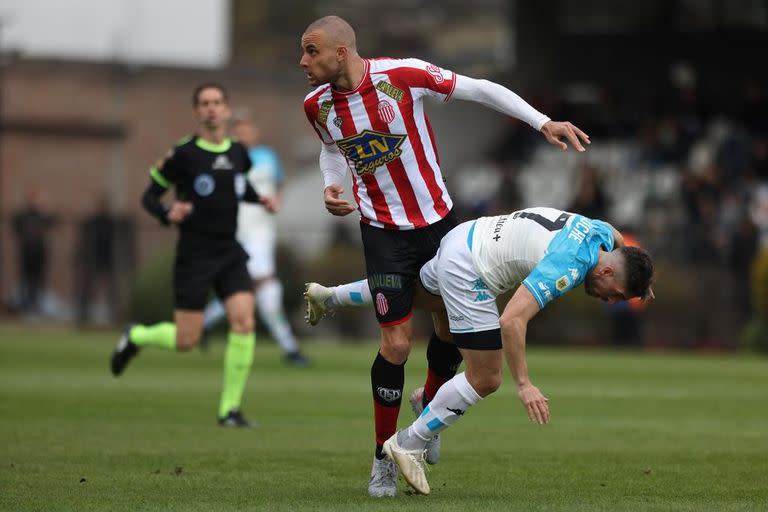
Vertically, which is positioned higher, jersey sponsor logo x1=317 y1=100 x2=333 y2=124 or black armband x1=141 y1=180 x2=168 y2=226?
jersey sponsor logo x1=317 y1=100 x2=333 y2=124

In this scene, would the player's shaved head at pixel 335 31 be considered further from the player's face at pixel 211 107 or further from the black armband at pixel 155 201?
the black armband at pixel 155 201

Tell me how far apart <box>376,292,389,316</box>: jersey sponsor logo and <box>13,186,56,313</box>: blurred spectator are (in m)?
21.5

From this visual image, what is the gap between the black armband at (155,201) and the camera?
11352 millimetres

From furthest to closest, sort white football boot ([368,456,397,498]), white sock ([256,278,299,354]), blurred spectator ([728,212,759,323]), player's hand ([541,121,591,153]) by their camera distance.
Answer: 1. blurred spectator ([728,212,759,323])
2. white sock ([256,278,299,354])
3. white football boot ([368,456,397,498])
4. player's hand ([541,121,591,153])

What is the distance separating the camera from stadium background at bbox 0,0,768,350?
936 inches

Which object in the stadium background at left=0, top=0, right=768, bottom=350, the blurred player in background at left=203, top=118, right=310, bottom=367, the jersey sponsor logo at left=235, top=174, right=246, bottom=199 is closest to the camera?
the jersey sponsor logo at left=235, top=174, right=246, bottom=199

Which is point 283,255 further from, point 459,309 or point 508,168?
point 459,309

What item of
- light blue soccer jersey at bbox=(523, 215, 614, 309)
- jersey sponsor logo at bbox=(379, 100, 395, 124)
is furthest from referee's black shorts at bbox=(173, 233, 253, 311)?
light blue soccer jersey at bbox=(523, 215, 614, 309)

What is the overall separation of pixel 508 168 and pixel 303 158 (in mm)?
8242

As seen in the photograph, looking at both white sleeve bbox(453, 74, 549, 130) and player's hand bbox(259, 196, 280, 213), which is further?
player's hand bbox(259, 196, 280, 213)

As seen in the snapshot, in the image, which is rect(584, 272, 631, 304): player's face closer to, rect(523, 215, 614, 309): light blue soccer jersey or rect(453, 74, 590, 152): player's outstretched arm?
rect(523, 215, 614, 309): light blue soccer jersey

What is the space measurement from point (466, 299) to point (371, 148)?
106 centimetres

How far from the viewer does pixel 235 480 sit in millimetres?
7887

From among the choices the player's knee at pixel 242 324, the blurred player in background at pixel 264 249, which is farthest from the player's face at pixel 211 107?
the blurred player in background at pixel 264 249
